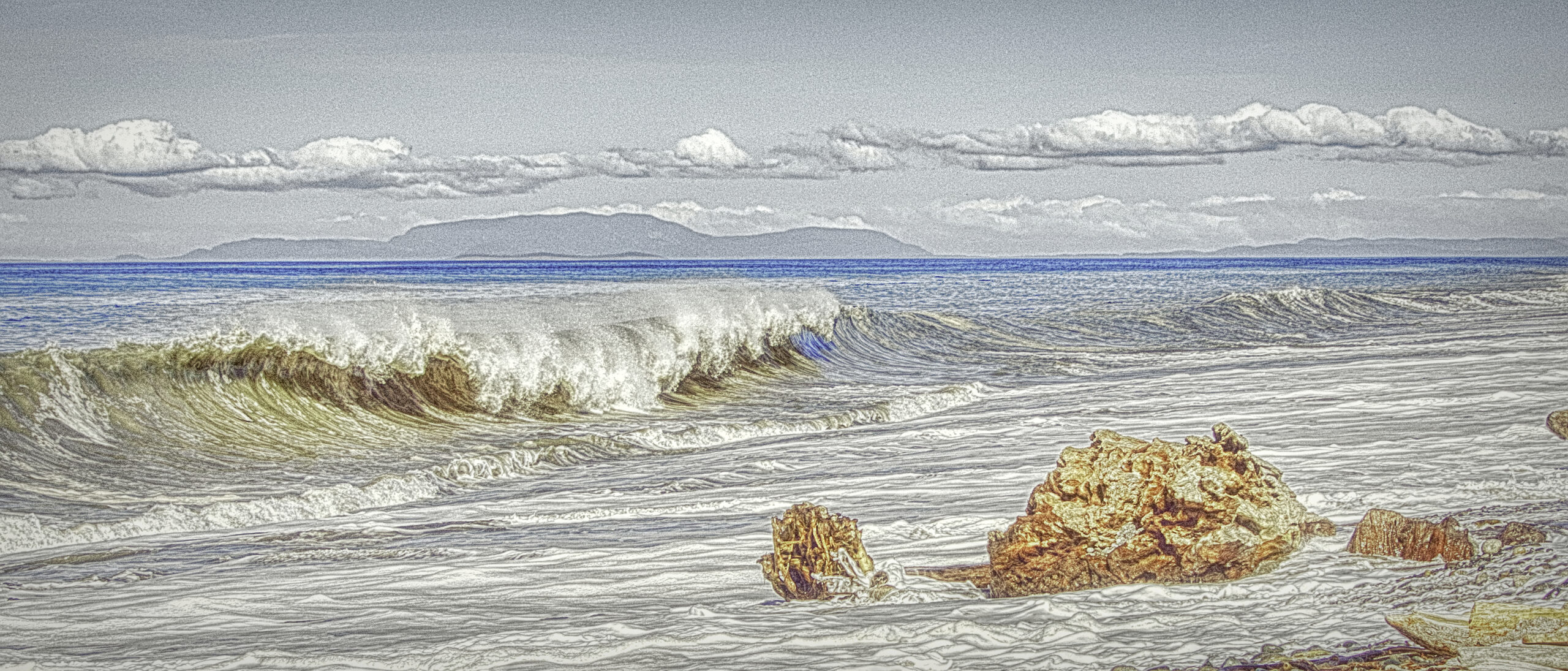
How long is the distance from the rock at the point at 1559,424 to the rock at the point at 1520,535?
2784mm

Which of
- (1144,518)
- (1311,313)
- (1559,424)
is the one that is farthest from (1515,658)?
(1311,313)

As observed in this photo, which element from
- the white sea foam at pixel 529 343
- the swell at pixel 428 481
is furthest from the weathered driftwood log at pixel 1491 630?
the white sea foam at pixel 529 343

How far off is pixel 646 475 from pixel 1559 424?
6174mm

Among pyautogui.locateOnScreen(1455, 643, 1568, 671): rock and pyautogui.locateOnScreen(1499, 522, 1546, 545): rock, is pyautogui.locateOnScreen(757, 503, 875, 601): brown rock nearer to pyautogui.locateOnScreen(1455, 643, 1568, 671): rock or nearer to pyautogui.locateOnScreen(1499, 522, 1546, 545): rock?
pyautogui.locateOnScreen(1455, 643, 1568, 671): rock

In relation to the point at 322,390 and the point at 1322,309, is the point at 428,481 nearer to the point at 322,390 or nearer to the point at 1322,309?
the point at 322,390

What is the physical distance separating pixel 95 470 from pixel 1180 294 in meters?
33.5

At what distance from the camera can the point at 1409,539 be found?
4.77 m

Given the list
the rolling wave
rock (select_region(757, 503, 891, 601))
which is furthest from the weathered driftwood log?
the rolling wave

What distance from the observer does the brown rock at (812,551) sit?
15.7ft

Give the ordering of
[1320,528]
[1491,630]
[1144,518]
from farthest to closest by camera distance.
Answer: [1320,528], [1144,518], [1491,630]

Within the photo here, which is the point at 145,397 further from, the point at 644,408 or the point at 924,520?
the point at 924,520

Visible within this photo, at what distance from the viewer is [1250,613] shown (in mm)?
4297

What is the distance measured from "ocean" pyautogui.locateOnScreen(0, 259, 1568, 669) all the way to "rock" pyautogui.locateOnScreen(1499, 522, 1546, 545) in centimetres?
7

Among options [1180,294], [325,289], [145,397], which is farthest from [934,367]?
[1180,294]
